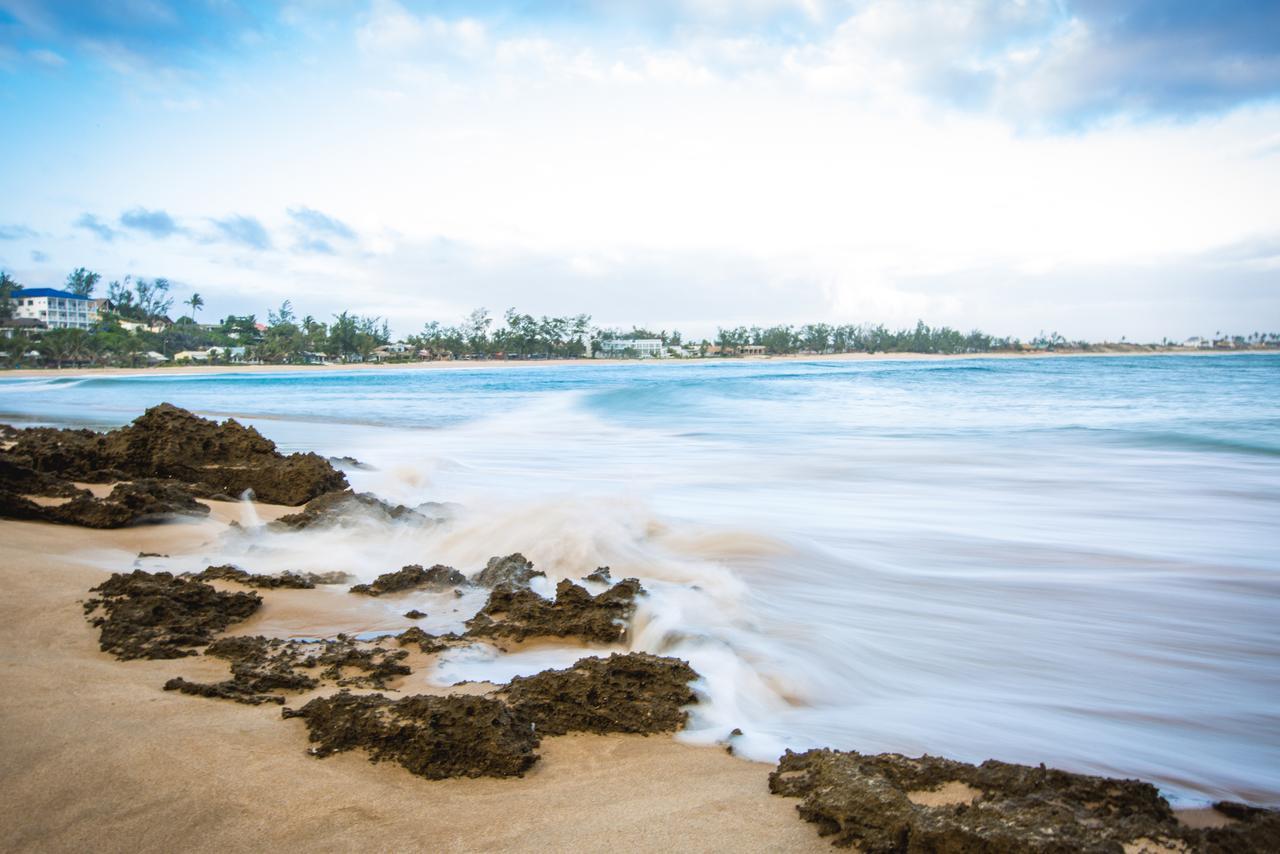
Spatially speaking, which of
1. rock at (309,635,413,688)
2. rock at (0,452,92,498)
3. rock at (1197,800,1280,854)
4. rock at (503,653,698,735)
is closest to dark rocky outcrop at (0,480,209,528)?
rock at (0,452,92,498)

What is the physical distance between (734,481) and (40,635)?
7.41 meters

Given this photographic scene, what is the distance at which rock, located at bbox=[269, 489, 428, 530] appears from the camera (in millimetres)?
5801

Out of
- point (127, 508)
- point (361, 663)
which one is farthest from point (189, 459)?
point (361, 663)

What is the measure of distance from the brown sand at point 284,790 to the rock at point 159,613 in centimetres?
32

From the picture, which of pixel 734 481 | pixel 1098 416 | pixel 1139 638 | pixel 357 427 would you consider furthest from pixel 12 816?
pixel 1098 416

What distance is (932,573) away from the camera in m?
5.64

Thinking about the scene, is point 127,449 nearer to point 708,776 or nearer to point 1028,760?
point 708,776

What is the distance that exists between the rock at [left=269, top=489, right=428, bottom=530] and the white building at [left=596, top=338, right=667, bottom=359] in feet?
396

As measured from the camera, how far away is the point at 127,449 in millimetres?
7336

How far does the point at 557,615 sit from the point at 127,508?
11.0ft

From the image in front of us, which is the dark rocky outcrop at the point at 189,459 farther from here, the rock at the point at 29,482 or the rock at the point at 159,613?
the rock at the point at 159,613

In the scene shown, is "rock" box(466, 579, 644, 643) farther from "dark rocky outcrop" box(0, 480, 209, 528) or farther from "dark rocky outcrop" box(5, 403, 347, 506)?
"dark rocky outcrop" box(5, 403, 347, 506)

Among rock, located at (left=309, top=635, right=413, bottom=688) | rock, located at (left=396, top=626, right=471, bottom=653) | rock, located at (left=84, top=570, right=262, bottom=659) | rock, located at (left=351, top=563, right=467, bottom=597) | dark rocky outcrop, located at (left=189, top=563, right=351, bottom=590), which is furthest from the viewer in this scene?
rock, located at (left=351, top=563, right=467, bottom=597)

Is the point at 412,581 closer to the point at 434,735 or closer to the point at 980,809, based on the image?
the point at 434,735
